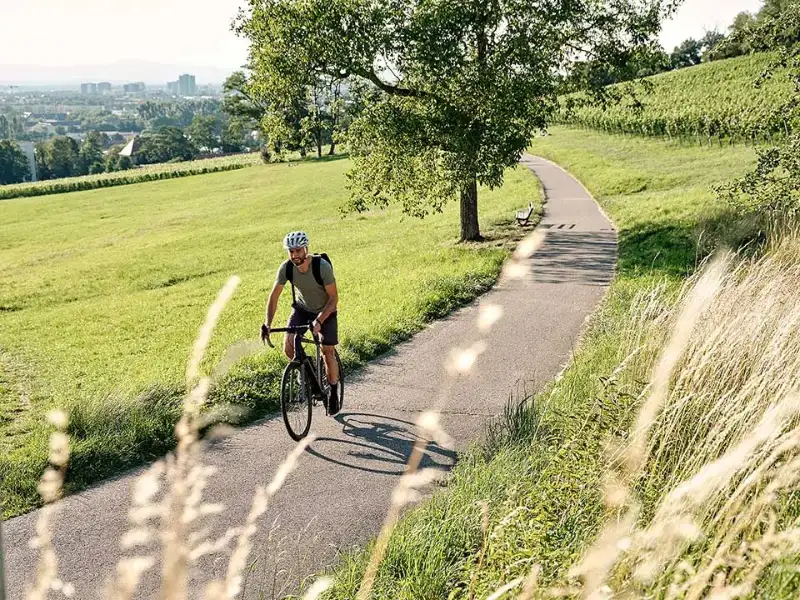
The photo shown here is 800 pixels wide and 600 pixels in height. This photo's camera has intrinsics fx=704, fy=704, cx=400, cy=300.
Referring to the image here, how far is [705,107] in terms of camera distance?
52344 mm

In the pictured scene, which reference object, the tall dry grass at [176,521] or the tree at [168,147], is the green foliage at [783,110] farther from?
the tree at [168,147]

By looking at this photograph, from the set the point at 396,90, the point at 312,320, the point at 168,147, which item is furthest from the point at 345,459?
the point at 168,147

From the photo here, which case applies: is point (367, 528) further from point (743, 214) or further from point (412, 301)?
point (743, 214)

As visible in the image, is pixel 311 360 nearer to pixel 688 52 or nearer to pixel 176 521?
pixel 176 521

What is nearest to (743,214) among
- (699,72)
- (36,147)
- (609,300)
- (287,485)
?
(609,300)

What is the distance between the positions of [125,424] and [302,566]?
11.1 ft

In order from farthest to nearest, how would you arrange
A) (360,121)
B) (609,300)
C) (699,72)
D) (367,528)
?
(699,72)
(360,121)
(609,300)
(367,528)

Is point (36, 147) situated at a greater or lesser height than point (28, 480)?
greater

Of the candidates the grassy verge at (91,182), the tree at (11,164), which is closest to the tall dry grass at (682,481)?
the grassy verge at (91,182)

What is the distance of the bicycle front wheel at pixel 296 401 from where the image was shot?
7.71 meters

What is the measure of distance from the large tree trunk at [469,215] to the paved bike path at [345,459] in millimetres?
7730

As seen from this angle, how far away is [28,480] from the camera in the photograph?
684 centimetres

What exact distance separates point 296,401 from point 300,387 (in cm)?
17

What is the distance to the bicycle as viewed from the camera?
7.71 metres
